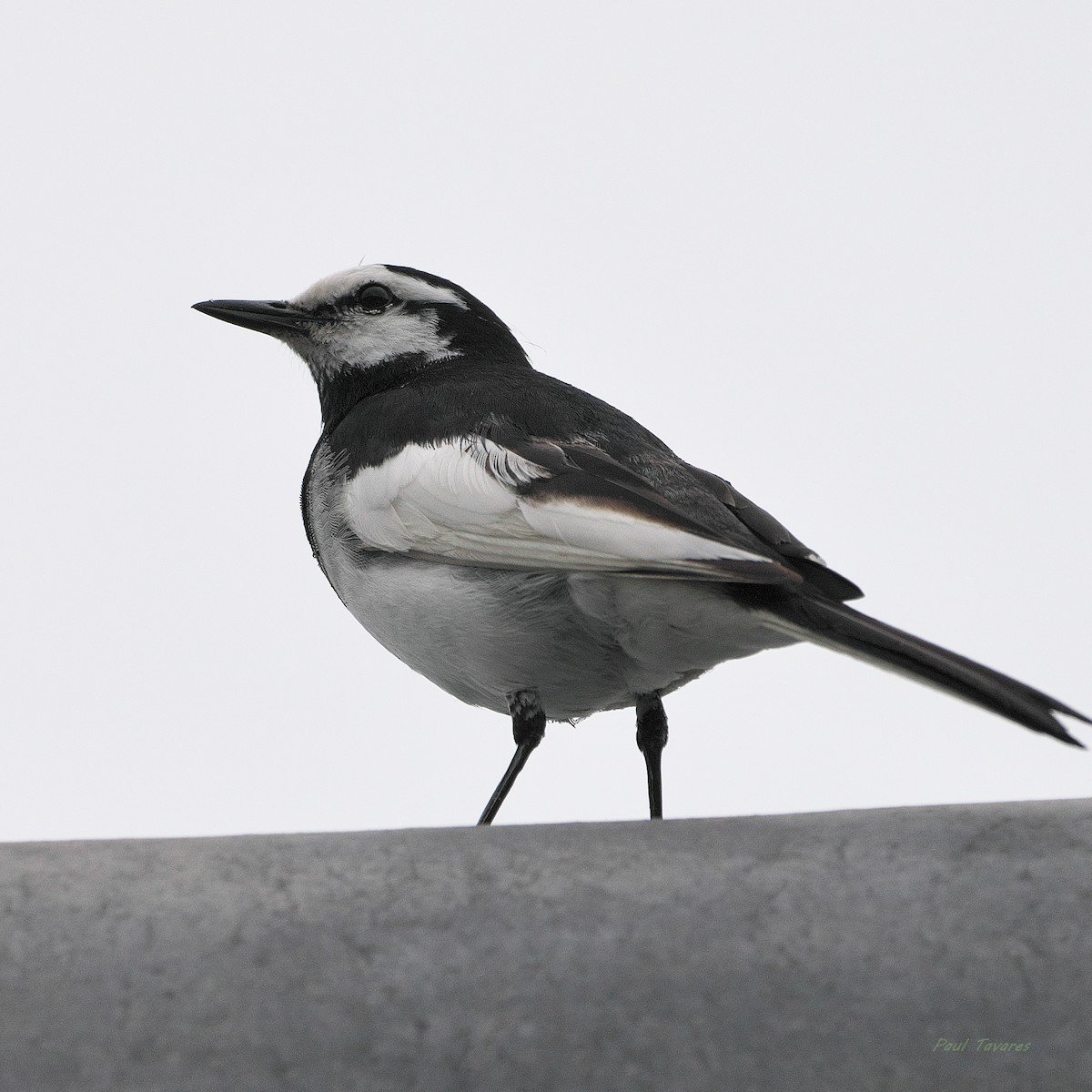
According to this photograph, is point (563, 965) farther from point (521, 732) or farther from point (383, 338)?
point (383, 338)

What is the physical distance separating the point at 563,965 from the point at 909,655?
39.9 inches

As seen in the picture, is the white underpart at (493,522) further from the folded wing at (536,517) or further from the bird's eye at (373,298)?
the bird's eye at (373,298)

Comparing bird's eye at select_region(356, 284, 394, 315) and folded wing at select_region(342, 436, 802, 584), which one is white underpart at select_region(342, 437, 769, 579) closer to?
folded wing at select_region(342, 436, 802, 584)

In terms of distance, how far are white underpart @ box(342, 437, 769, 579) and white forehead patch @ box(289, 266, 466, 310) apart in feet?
3.53

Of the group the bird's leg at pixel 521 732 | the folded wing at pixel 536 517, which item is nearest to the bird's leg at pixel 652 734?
the bird's leg at pixel 521 732

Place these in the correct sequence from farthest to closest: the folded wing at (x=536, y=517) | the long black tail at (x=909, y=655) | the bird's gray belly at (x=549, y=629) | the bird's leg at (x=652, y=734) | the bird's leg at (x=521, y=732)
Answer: the bird's leg at (x=652, y=734), the bird's leg at (x=521, y=732), the bird's gray belly at (x=549, y=629), the folded wing at (x=536, y=517), the long black tail at (x=909, y=655)

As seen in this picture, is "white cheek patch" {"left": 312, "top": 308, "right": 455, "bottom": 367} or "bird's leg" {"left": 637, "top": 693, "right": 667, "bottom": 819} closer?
"bird's leg" {"left": 637, "top": 693, "right": 667, "bottom": 819}

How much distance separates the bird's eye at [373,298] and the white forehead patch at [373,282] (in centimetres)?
2

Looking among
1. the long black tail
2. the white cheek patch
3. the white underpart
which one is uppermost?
the white cheek patch

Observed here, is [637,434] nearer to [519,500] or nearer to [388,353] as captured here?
[519,500]

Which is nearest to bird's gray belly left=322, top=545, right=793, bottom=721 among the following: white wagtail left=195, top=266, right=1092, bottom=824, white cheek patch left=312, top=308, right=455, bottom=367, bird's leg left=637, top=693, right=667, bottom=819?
white wagtail left=195, top=266, right=1092, bottom=824

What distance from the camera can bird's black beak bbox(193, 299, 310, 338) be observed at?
490 cm

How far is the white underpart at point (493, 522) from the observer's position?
3094 millimetres

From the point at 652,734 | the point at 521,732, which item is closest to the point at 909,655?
the point at 521,732
